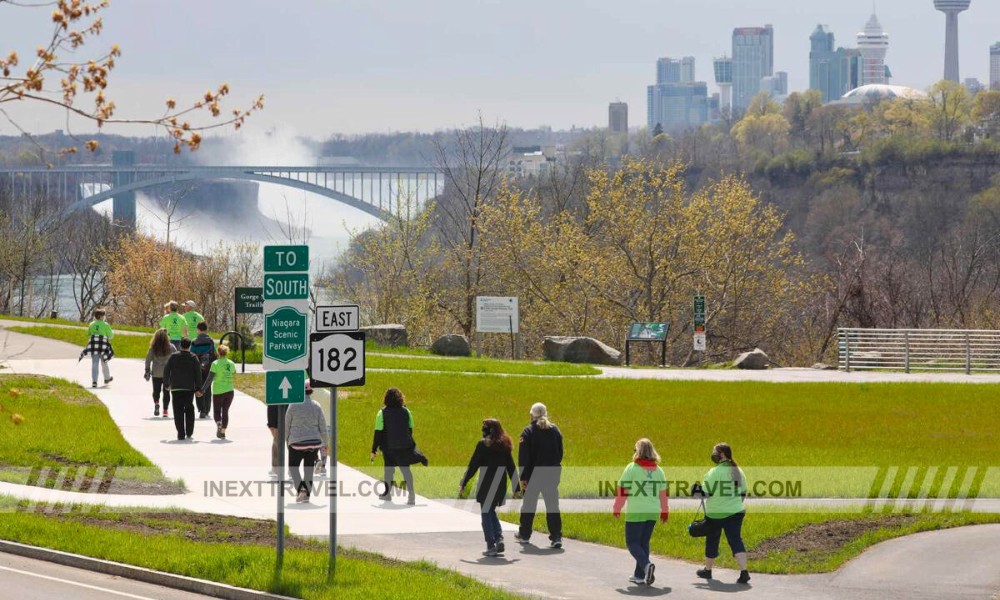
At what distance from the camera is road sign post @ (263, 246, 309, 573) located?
1333 cm

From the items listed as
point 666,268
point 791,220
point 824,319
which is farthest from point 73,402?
point 791,220

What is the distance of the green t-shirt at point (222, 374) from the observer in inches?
887

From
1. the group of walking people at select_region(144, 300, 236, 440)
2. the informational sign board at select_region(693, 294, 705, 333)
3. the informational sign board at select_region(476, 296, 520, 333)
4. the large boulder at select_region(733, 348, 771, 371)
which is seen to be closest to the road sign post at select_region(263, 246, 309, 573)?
the group of walking people at select_region(144, 300, 236, 440)

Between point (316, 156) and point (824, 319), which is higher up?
point (316, 156)

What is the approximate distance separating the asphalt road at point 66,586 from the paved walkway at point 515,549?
2.67 meters

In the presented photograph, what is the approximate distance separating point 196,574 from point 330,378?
238cm

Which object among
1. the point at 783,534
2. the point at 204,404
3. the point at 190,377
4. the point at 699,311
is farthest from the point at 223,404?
the point at 699,311

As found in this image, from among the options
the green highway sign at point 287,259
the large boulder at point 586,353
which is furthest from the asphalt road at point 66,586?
the large boulder at point 586,353

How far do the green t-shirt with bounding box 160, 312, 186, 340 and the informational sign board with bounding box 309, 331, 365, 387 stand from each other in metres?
14.1

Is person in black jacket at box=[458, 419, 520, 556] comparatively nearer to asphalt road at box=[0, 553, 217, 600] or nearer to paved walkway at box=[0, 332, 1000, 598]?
paved walkway at box=[0, 332, 1000, 598]

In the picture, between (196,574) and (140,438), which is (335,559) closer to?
(196,574)

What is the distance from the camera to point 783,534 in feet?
53.7

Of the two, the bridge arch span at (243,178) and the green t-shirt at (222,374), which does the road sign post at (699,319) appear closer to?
the green t-shirt at (222,374)

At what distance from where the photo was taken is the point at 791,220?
126625 mm
